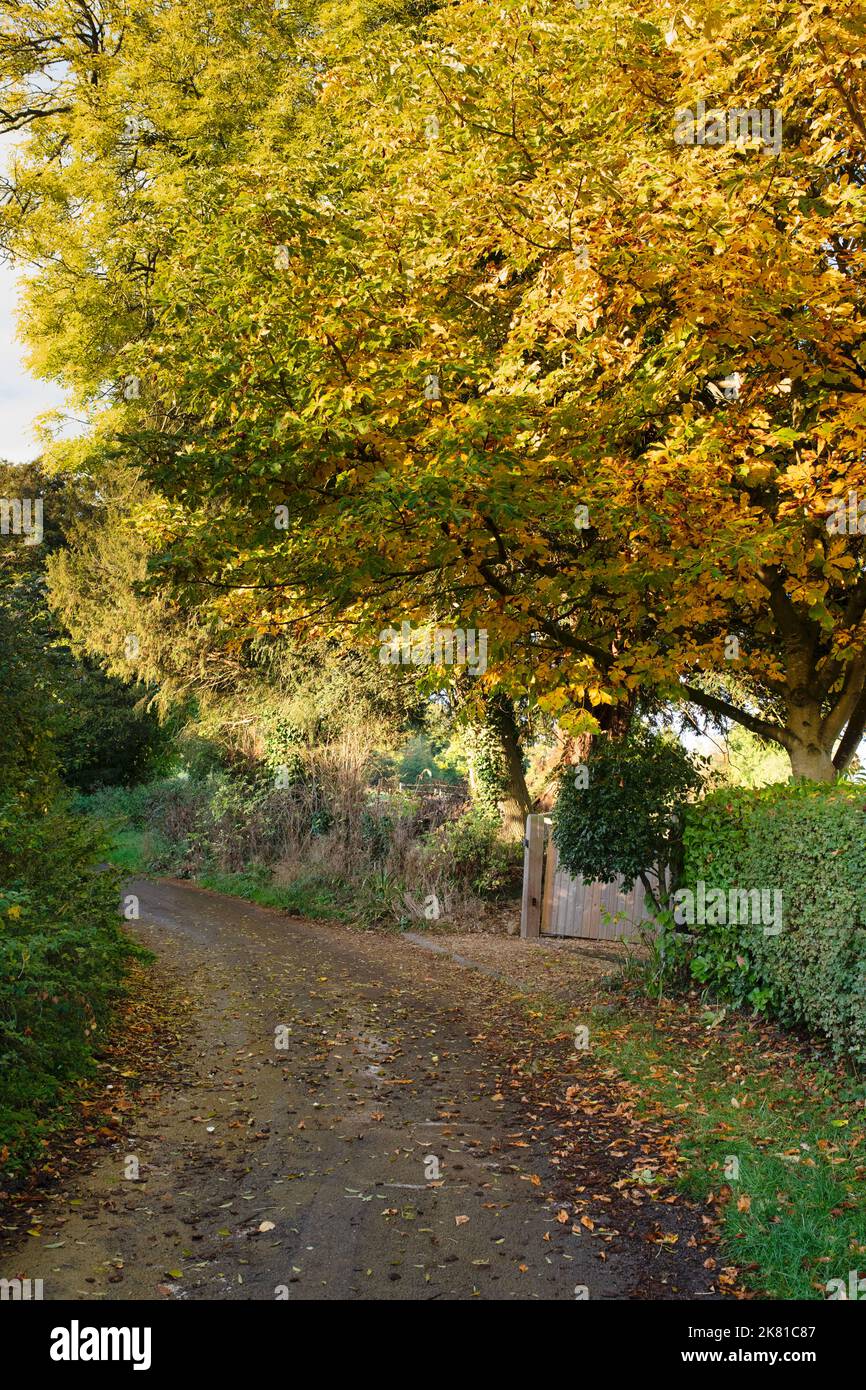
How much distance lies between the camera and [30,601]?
9.97 metres

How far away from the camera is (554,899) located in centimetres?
1557

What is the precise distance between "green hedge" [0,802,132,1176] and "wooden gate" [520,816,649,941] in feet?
24.1

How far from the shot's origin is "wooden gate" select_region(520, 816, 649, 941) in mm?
15109

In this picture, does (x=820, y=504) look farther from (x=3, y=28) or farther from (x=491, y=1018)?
(x=3, y=28)

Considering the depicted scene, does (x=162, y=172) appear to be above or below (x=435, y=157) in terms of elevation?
above

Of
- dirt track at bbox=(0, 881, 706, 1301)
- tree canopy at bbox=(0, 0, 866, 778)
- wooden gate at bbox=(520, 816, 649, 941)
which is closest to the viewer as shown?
dirt track at bbox=(0, 881, 706, 1301)

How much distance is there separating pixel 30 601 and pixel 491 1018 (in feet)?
19.6

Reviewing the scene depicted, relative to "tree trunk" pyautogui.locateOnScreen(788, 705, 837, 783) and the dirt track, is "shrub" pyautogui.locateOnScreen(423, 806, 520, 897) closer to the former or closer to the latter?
the dirt track

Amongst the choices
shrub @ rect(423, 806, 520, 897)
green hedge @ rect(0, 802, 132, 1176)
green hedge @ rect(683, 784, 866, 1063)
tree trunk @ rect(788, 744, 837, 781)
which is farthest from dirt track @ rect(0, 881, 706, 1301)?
→ shrub @ rect(423, 806, 520, 897)

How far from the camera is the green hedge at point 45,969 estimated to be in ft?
18.3

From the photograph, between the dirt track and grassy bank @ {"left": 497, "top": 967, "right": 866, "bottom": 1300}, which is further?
grassy bank @ {"left": 497, "top": 967, "right": 866, "bottom": 1300}

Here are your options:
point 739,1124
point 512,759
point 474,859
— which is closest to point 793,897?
point 739,1124

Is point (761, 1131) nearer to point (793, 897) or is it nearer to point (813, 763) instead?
point (793, 897)
